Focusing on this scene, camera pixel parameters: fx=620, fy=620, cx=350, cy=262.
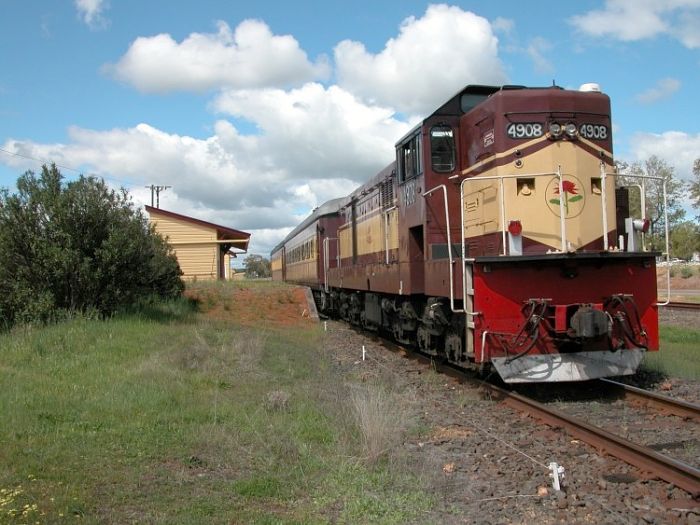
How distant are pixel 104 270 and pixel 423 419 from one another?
8.37 meters

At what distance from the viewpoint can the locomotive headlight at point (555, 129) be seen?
26.6ft

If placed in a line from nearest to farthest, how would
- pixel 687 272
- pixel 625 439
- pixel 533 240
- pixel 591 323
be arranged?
pixel 625 439 → pixel 591 323 → pixel 533 240 → pixel 687 272

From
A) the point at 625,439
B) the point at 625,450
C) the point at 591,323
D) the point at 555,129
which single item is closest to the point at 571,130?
the point at 555,129

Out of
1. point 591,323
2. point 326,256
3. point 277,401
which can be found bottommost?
point 277,401

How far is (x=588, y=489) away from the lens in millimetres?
4781

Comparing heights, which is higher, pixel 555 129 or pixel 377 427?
pixel 555 129

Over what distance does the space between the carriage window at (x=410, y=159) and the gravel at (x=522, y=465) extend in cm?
351

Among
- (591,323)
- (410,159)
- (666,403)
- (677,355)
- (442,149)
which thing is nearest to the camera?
(666,403)

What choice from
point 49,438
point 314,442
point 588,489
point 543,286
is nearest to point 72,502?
point 49,438

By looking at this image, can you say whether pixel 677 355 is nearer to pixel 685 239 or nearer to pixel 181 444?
pixel 181 444

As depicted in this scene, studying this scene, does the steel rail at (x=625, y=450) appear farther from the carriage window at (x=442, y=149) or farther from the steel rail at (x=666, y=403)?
the carriage window at (x=442, y=149)

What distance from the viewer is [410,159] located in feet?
33.4

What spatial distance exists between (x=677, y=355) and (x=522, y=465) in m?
7.52

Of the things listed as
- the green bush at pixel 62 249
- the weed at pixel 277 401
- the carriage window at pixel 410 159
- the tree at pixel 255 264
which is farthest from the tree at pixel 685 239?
the tree at pixel 255 264
